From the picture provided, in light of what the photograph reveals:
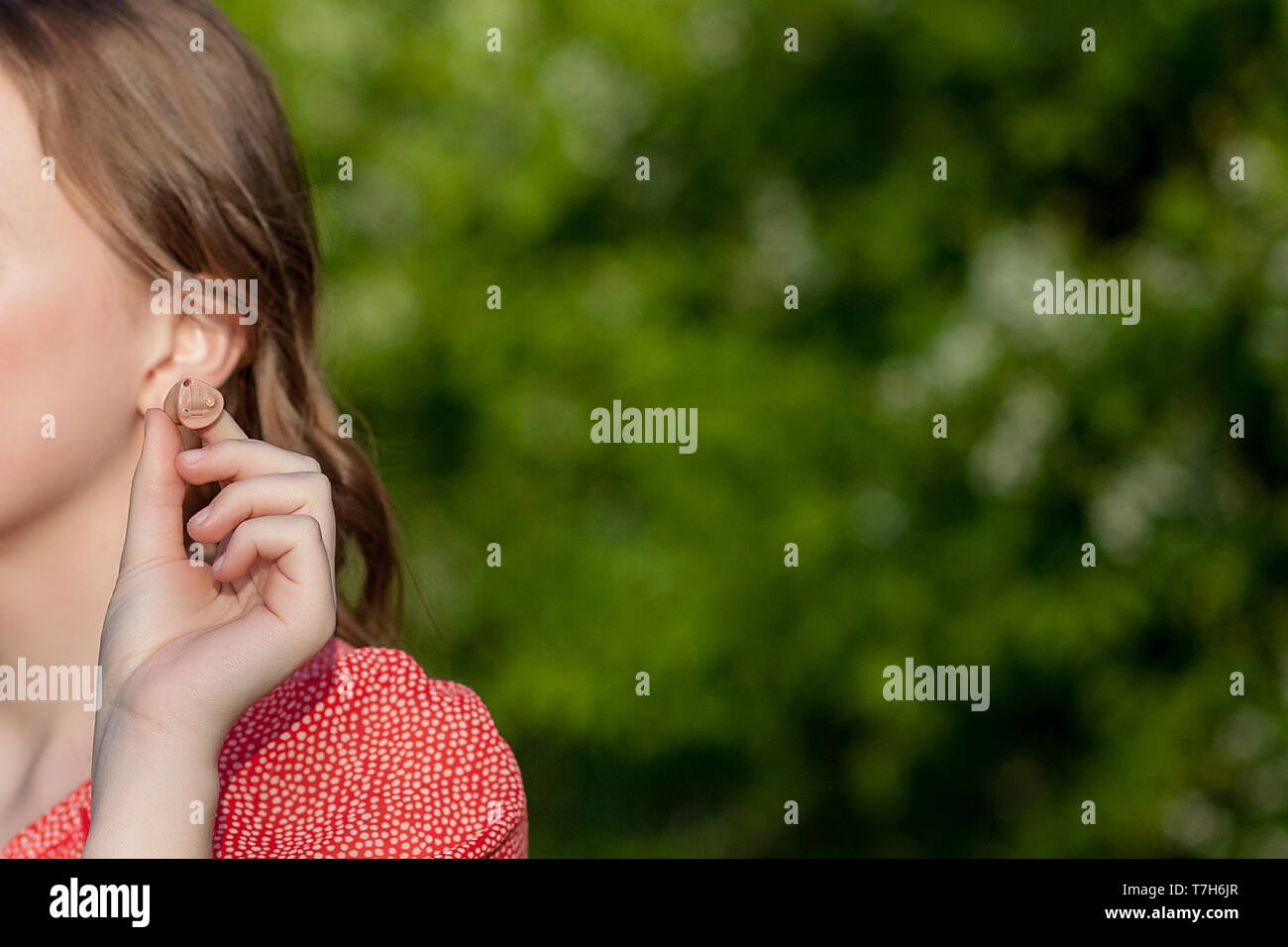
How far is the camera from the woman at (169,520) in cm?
114

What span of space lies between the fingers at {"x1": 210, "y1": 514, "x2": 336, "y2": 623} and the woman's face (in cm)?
28

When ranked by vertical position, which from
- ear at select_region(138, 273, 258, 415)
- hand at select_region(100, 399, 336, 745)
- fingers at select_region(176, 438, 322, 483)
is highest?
ear at select_region(138, 273, 258, 415)

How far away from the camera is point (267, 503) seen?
3.79ft

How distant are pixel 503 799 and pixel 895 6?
2.63m

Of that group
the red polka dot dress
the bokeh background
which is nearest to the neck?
the red polka dot dress

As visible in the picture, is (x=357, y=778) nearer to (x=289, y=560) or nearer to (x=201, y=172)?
(x=289, y=560)

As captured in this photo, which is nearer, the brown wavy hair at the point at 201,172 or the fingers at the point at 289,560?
the fingers at the point at 289,560

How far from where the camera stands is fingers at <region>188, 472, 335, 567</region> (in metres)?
1.14

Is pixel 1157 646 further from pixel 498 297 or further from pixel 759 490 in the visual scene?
pixel 498 297

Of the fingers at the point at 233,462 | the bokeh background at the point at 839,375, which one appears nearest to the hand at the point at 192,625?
the fingers at the point at 233,462

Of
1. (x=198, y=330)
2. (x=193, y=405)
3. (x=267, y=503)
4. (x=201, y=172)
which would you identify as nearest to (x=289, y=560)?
(x=267, y=503)

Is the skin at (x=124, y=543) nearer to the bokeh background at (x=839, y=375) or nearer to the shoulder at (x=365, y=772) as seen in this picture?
the shoulder at (x=365, y=772)

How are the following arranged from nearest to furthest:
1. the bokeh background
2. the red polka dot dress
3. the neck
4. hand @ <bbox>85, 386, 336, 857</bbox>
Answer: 1. hand @ <bbox>85, 386, 336, 857</bbox>
2. the red polka dot dress
3. the neck
4. the bokeh background

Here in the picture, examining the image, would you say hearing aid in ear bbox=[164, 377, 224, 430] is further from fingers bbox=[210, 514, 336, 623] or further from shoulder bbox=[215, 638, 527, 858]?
shoulder bbox=[215, 638, 527, 858]
